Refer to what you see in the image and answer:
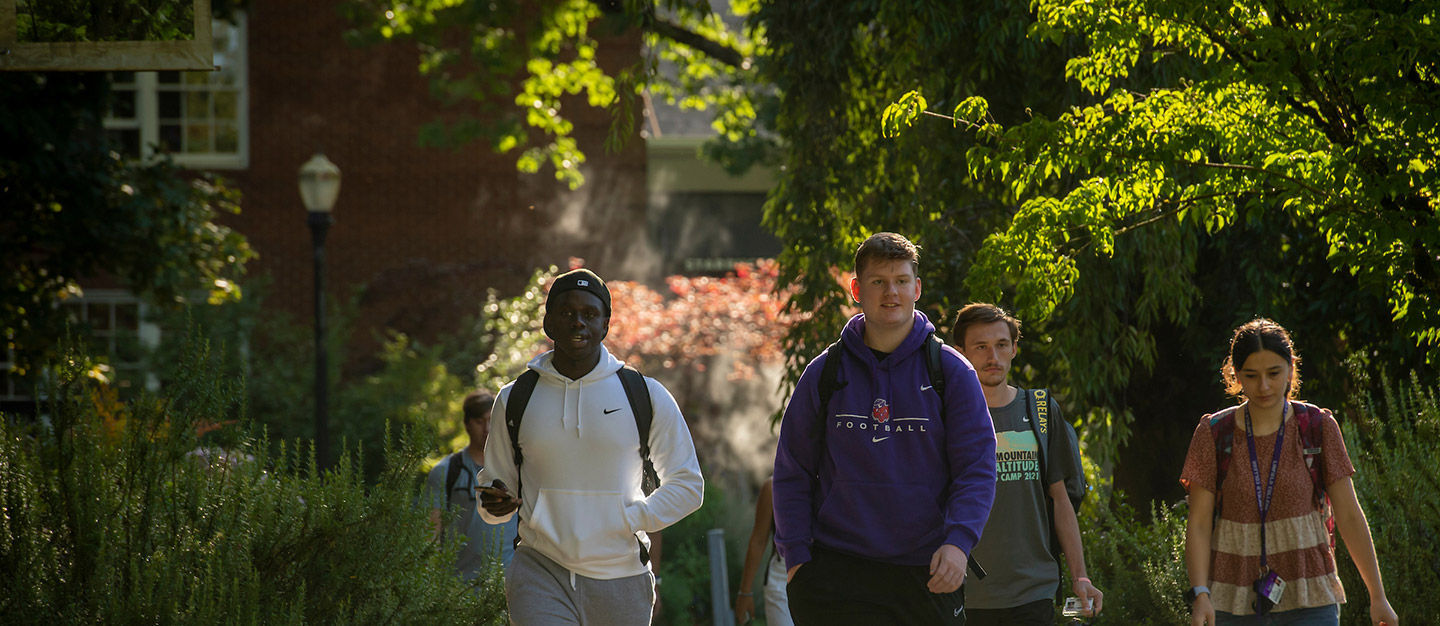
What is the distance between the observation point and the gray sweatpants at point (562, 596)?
16.2 feet

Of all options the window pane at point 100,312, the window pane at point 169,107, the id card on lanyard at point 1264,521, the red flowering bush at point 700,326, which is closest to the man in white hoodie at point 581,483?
the id card on lanyard at point 1264,521

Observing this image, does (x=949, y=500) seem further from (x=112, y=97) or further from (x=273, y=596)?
(x=112, y=97)

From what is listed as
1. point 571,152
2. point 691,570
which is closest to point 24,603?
point 691,570

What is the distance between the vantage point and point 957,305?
30.9ft

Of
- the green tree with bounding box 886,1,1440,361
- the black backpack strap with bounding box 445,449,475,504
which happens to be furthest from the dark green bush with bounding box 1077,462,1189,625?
the black backpack strap with bounding box 445,449,475,504

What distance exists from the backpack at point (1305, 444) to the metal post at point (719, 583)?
180 inches

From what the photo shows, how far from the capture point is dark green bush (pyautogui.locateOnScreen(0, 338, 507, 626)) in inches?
189

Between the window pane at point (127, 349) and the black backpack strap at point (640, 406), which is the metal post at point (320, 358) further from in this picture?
the black backpack strap at point (640, 406)

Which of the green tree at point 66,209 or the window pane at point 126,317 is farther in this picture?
the window pane at point 126,317

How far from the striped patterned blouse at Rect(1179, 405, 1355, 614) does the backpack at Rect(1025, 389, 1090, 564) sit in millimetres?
543

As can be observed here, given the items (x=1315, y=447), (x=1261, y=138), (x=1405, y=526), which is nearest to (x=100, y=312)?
(x=1261, y=138)

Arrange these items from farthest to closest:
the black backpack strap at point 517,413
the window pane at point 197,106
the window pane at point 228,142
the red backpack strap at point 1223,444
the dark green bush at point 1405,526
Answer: the window pane at point 228,142 < the window pane at point 197,106 < the dark green bush at point 1405,526 < the black backpack strap at point 517,413 < the red backpack strap at point 1223,444

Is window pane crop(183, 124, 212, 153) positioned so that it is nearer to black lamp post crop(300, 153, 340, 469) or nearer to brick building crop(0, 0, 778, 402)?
brick building crop(0, 0, 778, 402)

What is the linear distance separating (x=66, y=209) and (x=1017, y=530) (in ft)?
36.9
